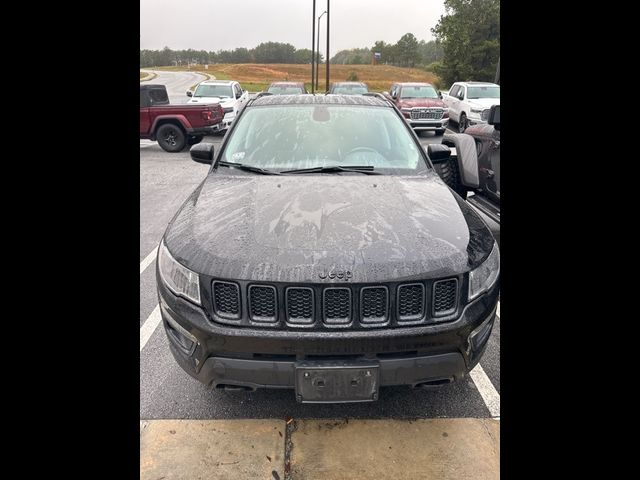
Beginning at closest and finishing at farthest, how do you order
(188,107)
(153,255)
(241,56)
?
1. (153,255)
2. (188,107)
3. (241,56)

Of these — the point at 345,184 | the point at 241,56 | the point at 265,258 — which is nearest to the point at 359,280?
the point at 265,258

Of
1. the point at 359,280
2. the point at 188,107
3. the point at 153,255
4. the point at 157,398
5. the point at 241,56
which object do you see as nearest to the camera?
the point at 359,280

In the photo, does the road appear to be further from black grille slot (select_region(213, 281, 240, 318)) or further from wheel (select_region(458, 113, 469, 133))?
wheel (select_region(458, 113, 469, 133))

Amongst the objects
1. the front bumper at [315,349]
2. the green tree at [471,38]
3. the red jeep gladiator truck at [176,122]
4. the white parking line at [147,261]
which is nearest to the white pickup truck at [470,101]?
the red jeep gladiator truck at [176,122]

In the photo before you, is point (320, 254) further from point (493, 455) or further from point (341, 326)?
point (493, 455)

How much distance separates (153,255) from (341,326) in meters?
3.31

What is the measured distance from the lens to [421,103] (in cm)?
1359

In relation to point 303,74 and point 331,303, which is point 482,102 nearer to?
point 331,303

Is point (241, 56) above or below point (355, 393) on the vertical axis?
above

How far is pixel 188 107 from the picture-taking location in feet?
36.1

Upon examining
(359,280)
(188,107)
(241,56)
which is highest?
(241,56)

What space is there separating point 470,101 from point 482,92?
0.92 m

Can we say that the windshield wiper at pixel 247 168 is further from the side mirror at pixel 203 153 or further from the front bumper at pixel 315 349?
the front bumper at pixel 315 349

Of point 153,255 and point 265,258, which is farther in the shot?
point 153,255
